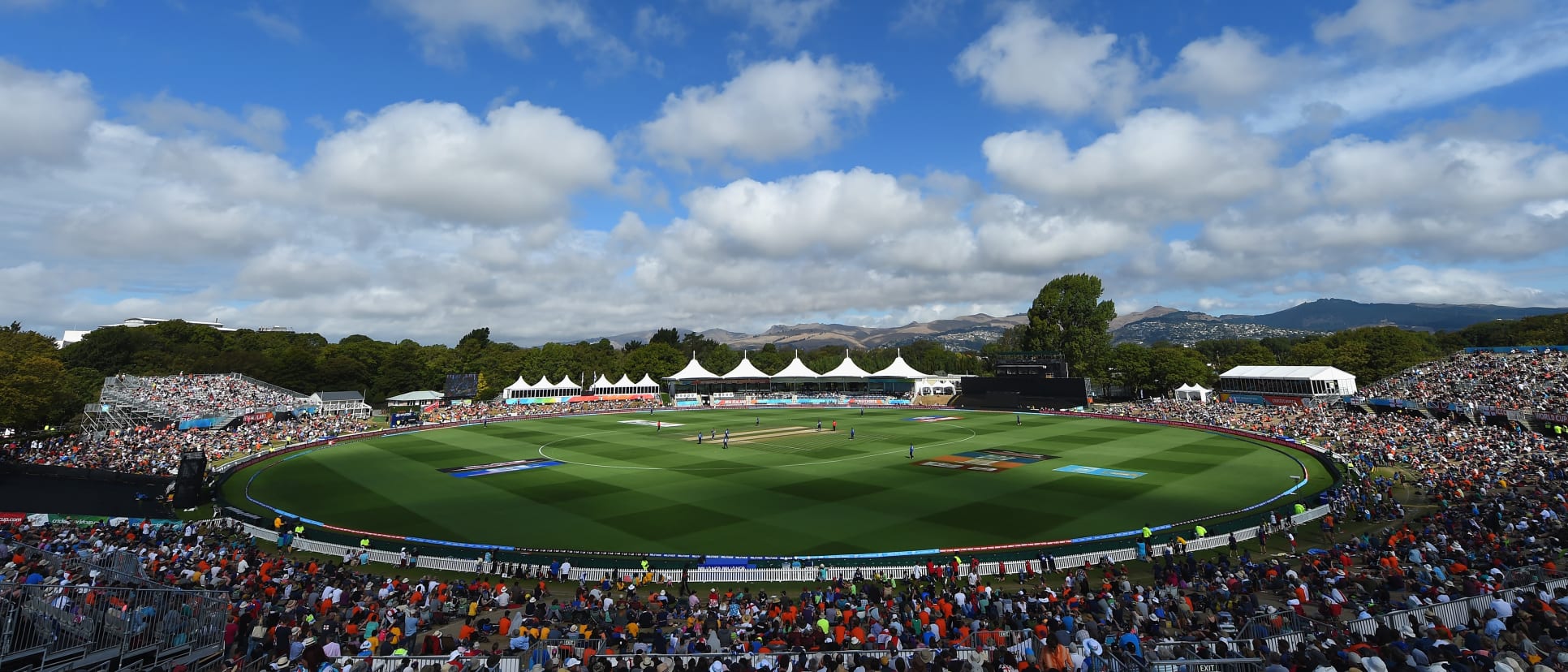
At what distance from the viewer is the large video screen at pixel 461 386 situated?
3487 inches

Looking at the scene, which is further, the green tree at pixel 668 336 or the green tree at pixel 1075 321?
the green tree at pixel 668 336

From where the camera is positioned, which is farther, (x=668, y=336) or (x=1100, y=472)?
(x=668, y=336)

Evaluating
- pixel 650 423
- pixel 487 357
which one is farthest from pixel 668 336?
pixel 650 423

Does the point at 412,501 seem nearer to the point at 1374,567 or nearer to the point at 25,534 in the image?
the point at 25,534

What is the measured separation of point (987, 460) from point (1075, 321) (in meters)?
61.9

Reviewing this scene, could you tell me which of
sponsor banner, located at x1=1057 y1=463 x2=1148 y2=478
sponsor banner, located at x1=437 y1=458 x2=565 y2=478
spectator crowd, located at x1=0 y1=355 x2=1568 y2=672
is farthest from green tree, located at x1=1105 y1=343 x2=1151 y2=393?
sponsor banner, located at x1=437 y1=458 x2=565 y2=478

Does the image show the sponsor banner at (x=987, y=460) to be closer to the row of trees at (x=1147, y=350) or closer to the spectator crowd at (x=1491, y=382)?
the spectator crowd at (x=1491, y=382)

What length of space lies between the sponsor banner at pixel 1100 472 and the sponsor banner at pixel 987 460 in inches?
96.0

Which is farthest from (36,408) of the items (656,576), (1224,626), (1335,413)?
(1335,413)

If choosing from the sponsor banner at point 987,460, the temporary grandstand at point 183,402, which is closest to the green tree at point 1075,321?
the sponsor banner at point 987,460

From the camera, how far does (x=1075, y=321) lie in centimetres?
9225

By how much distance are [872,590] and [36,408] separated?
66.4m

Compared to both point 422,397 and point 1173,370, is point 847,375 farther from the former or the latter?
point 422,397

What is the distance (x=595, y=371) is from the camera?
388 ft
